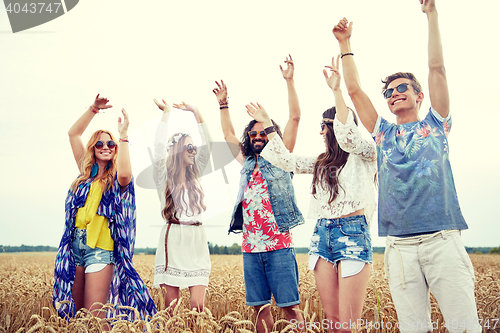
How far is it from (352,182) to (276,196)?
3.16 ft

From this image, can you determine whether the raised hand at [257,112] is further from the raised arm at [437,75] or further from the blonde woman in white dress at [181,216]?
the raised arm at [437,75]

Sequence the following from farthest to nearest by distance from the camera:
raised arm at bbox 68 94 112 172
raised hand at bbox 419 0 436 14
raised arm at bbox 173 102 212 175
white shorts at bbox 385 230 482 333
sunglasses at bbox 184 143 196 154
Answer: raised arm at bbox 173 102 212 175 → sunglasses at bbox 184 143 196 154 → raised arm at bbox 68 94 112 172 → raised hand at bbox 419 0 436 14 → white shorts at bbox 385 230 482 333

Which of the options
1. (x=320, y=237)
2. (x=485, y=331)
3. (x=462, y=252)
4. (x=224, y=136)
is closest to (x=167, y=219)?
(x=224, y=136)

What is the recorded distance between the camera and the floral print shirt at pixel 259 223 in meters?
4.04

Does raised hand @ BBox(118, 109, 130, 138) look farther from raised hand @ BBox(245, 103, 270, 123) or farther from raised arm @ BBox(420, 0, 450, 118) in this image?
raised arm @ BBox(420, 0, 450, 118)

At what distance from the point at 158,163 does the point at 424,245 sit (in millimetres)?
3498

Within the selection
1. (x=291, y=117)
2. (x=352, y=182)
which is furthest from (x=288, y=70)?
(x=352, y=182)

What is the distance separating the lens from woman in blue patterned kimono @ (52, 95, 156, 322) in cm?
414

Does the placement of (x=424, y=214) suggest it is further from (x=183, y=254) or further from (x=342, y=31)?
(x=183, y=254)

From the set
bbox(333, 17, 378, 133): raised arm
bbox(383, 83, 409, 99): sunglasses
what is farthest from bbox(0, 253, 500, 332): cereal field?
bbox(383, 83, 409, 99): sunglasses

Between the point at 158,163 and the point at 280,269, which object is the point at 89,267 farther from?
the point at 280,269

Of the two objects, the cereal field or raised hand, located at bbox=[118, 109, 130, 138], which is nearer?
the cereal field

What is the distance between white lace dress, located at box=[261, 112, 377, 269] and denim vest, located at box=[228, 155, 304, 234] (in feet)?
1.02

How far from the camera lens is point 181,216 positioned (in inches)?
183
